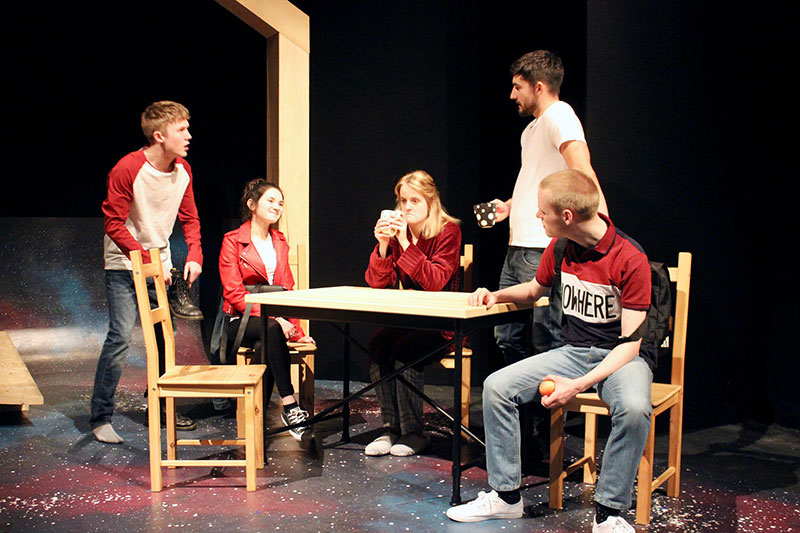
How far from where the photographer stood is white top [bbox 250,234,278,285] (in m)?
4.36

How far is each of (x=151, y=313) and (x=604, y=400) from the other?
1.85 meters

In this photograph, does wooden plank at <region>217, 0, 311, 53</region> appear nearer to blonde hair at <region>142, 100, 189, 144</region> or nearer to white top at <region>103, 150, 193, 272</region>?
blonde hair at <region>142, 100, 189, 144</region>

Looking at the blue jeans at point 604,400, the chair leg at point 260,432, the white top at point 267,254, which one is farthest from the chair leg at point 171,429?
the blue jeans at point 604,400

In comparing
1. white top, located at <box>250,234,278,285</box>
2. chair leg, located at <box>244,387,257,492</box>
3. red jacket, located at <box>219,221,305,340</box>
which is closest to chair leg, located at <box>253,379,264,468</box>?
chair leg, located at <box>244,387,257,492</box>

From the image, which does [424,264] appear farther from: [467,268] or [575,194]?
[575,194]

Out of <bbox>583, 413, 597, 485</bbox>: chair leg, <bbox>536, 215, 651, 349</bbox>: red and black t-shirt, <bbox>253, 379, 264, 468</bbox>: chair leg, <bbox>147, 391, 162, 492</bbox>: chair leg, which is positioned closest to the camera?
<bbox>536, 215, 651, 349</bbox>: red and black t-shirt

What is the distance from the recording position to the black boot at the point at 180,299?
13.8ft

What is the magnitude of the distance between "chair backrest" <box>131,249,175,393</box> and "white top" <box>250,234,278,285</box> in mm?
838

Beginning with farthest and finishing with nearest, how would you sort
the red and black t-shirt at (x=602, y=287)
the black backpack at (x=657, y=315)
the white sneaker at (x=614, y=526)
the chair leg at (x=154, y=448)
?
the chair leg at (x=154, y=448) → the black backpack at (x=657, y=315) → the red and black t-shirt at (x=602, y=287) → the white sneaker at (x=614, y=526)

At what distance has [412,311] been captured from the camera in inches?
119

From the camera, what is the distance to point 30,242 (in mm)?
5469

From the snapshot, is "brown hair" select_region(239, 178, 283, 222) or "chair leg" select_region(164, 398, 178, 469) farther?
"brown hair" select_region(239, 178, 283, 222)

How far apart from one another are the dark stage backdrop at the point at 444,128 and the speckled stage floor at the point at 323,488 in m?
0.73

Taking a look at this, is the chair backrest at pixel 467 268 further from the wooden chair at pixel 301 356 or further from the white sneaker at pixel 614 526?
the white sneaker at pixel 614 526
